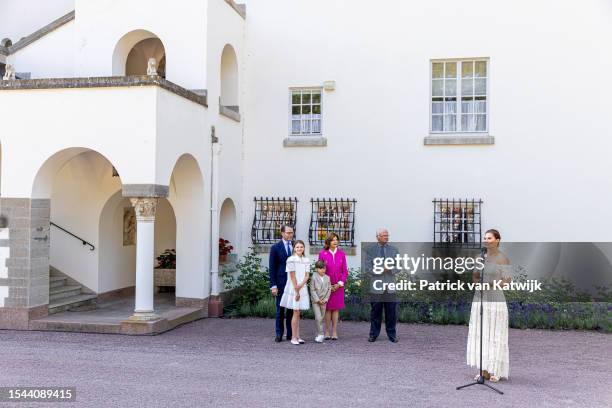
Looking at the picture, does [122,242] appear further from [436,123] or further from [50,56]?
[436,123]

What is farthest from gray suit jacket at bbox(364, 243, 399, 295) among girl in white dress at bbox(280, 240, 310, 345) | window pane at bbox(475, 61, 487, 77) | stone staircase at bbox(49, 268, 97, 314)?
stone staircase at bbox(49, 268, 97, 314)

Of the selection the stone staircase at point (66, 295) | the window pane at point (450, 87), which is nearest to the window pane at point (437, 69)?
the window pane at point (450, 87)

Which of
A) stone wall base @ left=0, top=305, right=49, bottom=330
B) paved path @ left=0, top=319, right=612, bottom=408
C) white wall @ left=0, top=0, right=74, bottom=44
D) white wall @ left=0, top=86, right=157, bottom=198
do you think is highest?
white wall @ left=0, top=0, right=74, bottom=44

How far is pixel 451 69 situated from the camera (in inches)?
579

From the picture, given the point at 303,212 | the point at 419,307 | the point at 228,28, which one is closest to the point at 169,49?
the point at 228,28

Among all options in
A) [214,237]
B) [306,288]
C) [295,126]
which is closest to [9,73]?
[214,237]

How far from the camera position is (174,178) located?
13.3m

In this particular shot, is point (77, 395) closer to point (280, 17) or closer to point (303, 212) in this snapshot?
point (303, 212)

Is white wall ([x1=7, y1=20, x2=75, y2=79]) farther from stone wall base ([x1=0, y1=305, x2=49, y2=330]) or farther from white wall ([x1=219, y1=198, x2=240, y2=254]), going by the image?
stone wall base ([x1=0, y1=305, x2=49, y2=330])

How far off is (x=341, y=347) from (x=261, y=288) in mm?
3969

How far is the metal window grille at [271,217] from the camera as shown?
15.2 metres

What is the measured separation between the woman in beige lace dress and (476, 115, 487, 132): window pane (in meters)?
6.88

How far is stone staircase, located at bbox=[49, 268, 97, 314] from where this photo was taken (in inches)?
500

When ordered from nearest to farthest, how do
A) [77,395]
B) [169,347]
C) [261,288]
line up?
[77,395], [169,347], [261,288]
